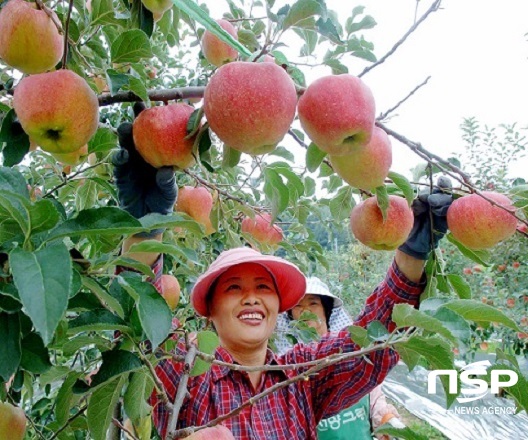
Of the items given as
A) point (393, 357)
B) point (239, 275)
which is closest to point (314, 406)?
point (393, 357)

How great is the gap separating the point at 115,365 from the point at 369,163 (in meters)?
0.56

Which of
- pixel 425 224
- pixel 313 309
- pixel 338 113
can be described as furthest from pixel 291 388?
pixel 313 309

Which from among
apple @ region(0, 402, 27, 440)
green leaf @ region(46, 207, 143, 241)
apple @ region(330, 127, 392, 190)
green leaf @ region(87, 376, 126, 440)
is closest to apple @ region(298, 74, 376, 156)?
apple @ region(330, 127, 392, 190)

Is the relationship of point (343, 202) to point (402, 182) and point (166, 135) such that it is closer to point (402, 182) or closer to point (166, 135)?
point (402, 182)

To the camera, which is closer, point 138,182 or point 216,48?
point 138,182

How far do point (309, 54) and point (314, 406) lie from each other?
0.93 meters

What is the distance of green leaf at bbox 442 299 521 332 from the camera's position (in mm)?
800

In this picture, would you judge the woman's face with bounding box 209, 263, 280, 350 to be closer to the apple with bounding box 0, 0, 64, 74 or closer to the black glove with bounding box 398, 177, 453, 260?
the black glove with bounding box 398, 177, 453, 260

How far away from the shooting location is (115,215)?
2.03 ft

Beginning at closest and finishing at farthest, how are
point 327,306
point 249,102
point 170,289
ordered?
point 249,102 → point 170,289 → point 327,306

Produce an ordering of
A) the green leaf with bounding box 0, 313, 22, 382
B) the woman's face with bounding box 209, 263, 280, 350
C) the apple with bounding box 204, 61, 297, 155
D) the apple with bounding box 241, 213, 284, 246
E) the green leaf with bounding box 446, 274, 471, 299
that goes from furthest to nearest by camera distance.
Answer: the apple with bounding box 241, 213, 284, 246 < the woman's face with bounding box 209, 263, 280, 350 < the green leaf with bounding box 446, 274, 471, 299 < the apple with bounding box 204, 61, 297, 155 < the green leaf with bounding box 0, 313, 22, 382

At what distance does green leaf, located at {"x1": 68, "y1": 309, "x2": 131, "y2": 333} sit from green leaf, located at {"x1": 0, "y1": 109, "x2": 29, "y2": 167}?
38 centimetres

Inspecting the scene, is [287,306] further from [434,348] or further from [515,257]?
[515,257]

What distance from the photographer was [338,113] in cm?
88
